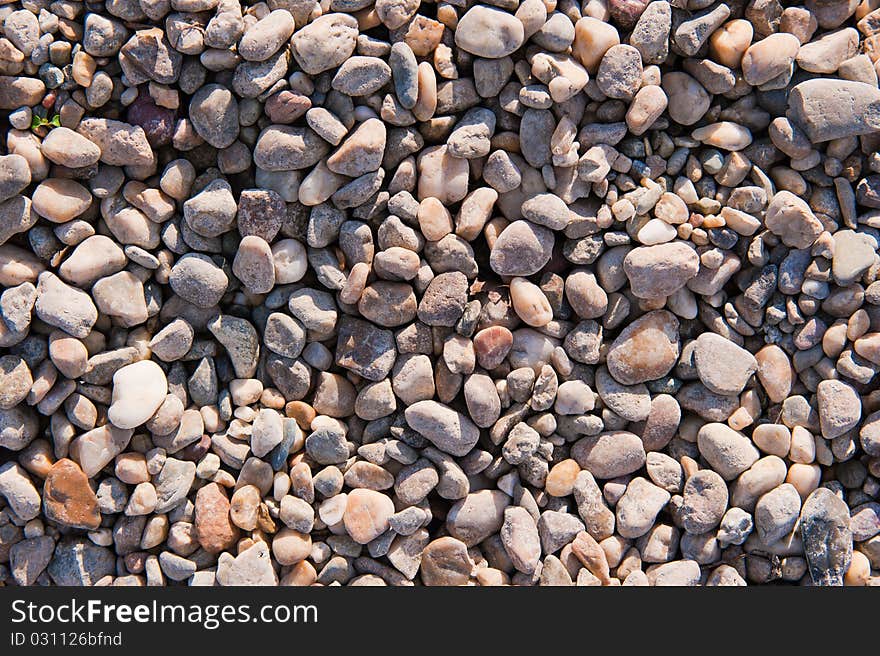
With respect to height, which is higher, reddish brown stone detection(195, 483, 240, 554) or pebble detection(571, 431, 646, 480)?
pebble detection(571, 431, 646, 480)

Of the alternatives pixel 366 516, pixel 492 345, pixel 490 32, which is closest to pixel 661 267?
pixel 492 345

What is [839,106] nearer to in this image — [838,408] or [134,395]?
[838,408]

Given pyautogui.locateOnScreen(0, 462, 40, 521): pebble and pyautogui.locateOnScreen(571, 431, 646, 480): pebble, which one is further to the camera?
pyautogui.locateOnScreen(571, 431, 646, 480): pebble

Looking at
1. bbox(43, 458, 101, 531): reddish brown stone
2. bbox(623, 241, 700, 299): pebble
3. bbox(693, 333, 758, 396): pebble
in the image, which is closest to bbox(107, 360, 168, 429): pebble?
bbox(43, 458, 101, 531): reddish brown stone

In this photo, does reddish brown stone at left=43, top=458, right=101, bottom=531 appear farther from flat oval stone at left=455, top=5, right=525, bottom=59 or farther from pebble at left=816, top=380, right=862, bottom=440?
pebble at left=816, top=380, right=862, bottom=440

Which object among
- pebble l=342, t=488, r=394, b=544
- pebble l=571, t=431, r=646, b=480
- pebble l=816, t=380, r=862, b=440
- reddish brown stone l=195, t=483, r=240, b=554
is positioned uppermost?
pebble l=816, t=380, r=862, b=440

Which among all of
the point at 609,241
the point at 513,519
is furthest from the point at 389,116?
the point at 513,519

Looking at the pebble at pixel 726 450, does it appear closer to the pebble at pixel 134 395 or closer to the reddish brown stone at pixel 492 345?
the reddish brown stone at pixel 492 345

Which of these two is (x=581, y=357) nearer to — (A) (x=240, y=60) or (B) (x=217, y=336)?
(B) (x=217, y=336)

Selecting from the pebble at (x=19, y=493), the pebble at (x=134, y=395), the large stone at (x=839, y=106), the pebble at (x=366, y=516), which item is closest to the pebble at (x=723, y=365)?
the large stone at (x=839, y=106)
